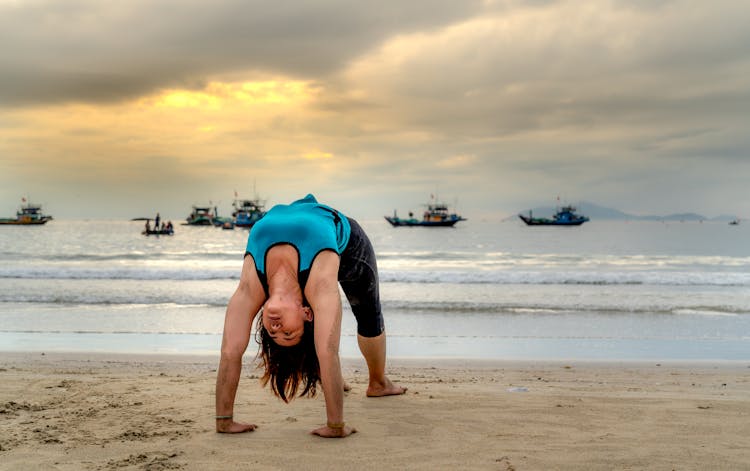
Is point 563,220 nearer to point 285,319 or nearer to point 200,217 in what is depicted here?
point 200,217

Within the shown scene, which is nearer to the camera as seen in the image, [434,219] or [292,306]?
[292,306]

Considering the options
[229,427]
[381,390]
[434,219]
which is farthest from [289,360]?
[434,219]

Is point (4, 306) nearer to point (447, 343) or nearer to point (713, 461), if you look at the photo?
point (447, 343)

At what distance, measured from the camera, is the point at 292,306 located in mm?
3447

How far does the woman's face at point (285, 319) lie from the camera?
3.40m

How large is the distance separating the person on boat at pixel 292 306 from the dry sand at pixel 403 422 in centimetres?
37

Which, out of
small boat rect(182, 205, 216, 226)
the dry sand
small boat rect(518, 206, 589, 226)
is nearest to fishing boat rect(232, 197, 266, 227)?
small boat rect(182, 205, 216, 226)

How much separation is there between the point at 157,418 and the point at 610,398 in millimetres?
3562

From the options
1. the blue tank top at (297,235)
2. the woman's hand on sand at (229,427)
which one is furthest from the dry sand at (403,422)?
the blue tank top at (297,235)

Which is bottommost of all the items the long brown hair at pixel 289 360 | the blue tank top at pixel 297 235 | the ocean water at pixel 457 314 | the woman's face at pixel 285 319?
the ocean water at pixel 457 314

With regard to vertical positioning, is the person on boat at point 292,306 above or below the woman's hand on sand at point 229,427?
above

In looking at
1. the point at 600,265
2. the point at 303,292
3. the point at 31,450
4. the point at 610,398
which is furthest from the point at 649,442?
the point at 600,265

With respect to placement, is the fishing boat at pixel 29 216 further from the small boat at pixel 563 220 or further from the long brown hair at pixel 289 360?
the long brown hair at pixel 289 360

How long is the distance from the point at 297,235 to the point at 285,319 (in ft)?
1.58
